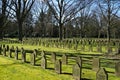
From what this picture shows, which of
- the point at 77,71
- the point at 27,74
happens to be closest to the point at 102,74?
the point at 77,71

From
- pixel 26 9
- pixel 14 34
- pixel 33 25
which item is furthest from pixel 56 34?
pixel 26 9

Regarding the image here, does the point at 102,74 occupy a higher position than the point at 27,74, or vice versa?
the point at 102,74

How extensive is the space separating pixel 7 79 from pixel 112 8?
2882 cm

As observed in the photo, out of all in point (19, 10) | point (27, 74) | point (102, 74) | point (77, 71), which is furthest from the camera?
point (19, 10)

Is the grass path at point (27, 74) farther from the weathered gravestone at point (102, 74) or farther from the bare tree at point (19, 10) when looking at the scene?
the bare tree at point (19, 10)

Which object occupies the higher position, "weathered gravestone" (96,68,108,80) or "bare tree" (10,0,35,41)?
"bare tree" (10,0,35,41)

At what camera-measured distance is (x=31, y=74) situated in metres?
10.5

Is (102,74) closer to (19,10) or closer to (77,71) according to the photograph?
(77,71)

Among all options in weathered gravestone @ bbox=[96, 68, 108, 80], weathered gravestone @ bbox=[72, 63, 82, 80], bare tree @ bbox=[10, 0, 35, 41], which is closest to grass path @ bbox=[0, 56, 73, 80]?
weathered gravestone @ bbox=[72, 63, 82, 80]

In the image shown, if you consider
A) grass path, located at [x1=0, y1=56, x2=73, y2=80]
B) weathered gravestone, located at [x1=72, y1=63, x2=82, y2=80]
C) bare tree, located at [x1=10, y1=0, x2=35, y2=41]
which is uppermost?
bare tree, located at [x1=10, y1=0, x2=35, y2=41]

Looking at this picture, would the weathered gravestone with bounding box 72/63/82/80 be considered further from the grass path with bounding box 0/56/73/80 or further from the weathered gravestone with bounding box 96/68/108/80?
the weathered gravestone with bounding box 96/68/108/80

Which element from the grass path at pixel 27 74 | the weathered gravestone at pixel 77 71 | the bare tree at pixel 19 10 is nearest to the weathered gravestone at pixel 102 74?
the weathered gravestone at pixel 77 71

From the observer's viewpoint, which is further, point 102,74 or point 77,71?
point 77,71

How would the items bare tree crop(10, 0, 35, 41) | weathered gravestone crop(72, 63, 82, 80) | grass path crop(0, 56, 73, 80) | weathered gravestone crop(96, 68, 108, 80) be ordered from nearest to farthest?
weathered gravestone crop(96, 68, 108, 80), weathered gravestone crop(72, 63, 82, 80), grass path crop(0, 56, 73, 80), bare tree crop(10, 0, 35, 41)
